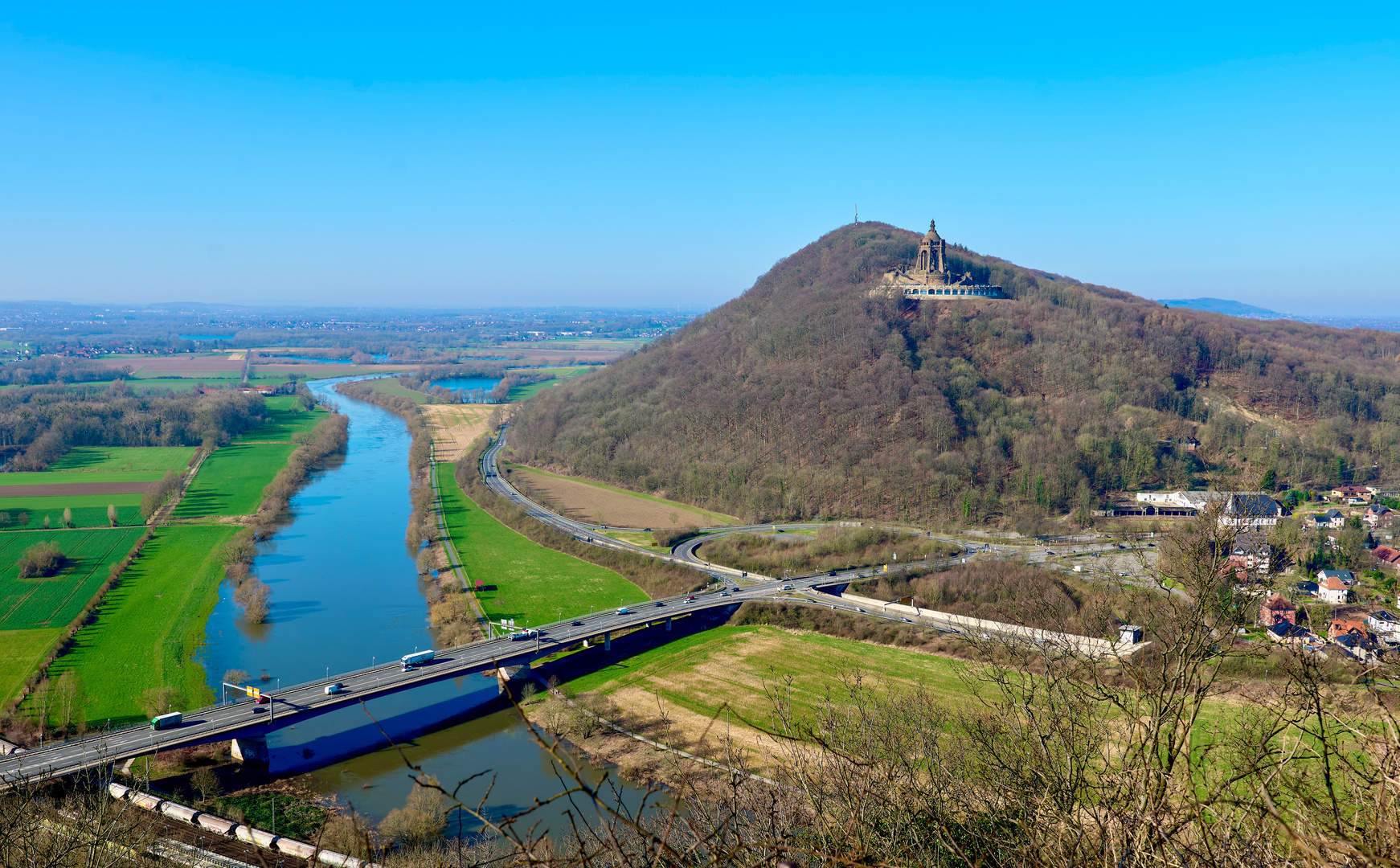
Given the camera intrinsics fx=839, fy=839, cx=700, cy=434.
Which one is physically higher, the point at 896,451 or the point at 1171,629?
the point at 1171,629

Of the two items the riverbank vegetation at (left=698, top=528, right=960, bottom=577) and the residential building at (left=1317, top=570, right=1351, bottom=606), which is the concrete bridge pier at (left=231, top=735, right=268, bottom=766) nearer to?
the riverbank vegetation at (left=698, top=528, right=960, bottom=577)

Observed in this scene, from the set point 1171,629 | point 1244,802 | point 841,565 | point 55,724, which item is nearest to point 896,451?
point 841,565

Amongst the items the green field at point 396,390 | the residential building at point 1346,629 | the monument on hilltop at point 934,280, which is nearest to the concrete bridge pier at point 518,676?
the residential building at point 1346,629

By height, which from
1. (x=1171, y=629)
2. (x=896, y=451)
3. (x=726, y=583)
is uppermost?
(x=1171, y=629)

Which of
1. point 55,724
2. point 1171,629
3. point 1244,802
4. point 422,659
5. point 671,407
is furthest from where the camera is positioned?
point 671,407

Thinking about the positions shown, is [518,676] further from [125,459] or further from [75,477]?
[125,459]

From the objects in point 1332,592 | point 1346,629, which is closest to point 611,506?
point 1332,592

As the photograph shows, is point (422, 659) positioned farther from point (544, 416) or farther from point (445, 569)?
point (544, 416)
